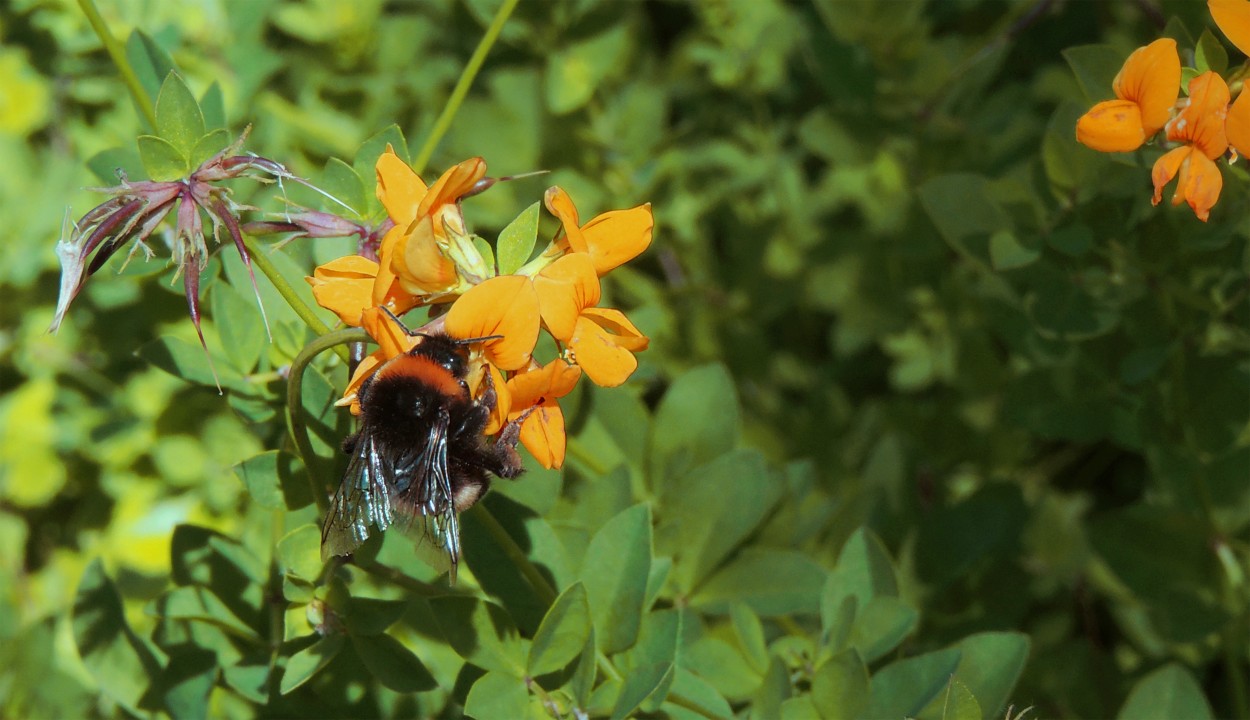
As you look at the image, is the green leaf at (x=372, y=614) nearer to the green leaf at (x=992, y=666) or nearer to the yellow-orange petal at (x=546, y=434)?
the yellow-orange petal at (x=546, y=434)

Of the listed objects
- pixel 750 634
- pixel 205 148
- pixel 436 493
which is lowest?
pixel 750 634

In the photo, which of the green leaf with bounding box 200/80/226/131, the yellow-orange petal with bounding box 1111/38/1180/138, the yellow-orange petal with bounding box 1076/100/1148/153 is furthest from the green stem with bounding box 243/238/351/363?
the yellow-orange petal with bounding box 1111/38/1180/138

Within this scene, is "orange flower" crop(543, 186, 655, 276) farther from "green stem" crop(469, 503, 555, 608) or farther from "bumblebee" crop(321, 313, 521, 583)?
"green stem" crop(469, 503, 555, 608)

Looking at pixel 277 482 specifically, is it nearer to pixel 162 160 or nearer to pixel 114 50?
pixel 162 160

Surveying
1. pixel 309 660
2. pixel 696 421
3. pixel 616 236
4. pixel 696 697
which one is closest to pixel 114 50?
pixel 616 236

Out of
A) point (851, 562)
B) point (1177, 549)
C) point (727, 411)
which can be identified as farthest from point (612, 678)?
point (1177, 549)

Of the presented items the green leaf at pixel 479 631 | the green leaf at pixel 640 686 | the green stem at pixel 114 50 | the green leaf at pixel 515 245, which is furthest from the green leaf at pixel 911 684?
the green stem at pixel 114 50

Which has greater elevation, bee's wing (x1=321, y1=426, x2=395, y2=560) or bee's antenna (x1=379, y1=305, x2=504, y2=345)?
bee's antenna (x1=379, y1=305, x2=504, y2=345)
